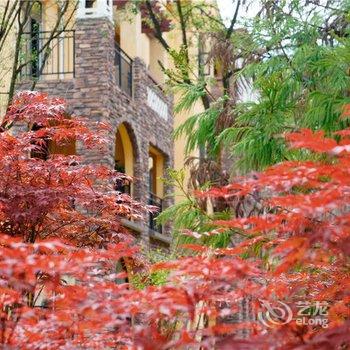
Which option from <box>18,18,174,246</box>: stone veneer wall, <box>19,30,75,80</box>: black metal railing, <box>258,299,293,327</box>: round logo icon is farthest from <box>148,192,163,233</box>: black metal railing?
<box>258,299,293,327</box>: round logo icon

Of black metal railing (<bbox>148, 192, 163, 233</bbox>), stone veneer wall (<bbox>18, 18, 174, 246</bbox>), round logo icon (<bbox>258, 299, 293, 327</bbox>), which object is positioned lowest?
round logo icon (<bbox>258, 299, 293, 327</bbox>)

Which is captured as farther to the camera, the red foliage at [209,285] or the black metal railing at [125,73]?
the black metal railing at [125,73]

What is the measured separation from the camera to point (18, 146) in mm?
8281

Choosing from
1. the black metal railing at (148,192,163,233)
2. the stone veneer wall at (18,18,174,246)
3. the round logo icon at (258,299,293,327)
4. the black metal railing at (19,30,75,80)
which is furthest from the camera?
the black metal railing at (148,192,163,233)

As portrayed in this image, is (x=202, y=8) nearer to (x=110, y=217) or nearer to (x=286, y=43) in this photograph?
(x=286, y=43)

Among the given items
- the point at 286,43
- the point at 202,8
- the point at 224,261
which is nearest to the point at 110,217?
the point at 286,43

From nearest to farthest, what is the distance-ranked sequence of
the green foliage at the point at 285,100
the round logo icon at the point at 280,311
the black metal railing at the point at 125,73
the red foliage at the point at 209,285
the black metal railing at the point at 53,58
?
the red foliage at the point at 209,285
the round logo icon at the point at 280,311
the green foliage at the point at 285,100
the black metal railing at the point at 53,58
the black metal railing at the point at 125,73

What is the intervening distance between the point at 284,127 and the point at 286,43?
51.5 inches

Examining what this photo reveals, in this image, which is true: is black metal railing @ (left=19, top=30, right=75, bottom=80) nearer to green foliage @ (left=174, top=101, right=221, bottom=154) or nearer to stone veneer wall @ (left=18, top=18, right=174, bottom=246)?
stone veneer wall @ (left=18, top=18, right=174, bottom=246)

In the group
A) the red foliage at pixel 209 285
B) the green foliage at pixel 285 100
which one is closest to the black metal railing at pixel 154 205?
the green foliage at pixel 285 100

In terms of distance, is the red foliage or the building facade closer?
the red foliage

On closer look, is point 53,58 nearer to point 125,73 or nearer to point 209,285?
point 125,73

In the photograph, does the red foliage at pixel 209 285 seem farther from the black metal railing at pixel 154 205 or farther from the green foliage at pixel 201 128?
the black metal railing at pixel 154 205

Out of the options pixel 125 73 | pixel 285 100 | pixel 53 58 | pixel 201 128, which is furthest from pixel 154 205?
pixel 285 100
